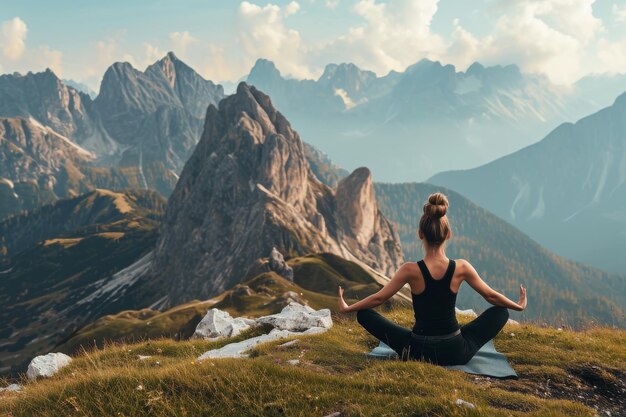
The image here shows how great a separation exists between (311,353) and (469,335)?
14.1ft

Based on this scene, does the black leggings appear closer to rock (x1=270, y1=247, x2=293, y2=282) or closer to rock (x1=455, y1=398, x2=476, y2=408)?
rock (x1=455, y1=398, x2=476, y2=408)

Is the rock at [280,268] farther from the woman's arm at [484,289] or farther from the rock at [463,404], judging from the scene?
the rock at [463,404]

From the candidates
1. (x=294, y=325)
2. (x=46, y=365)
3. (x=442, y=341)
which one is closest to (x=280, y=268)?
(x=294, y=325)

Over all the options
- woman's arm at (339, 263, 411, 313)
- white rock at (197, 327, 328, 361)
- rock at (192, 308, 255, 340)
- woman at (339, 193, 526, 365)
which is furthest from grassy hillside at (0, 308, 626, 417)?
rock at (192, 308, 255, 340)

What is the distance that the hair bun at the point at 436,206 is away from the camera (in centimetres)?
1019

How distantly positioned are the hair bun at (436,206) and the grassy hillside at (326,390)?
3.51 metres

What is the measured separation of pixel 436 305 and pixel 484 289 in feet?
4.65

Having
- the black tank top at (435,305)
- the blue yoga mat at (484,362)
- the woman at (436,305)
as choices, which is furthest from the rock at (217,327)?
the black tank top at (435,305)

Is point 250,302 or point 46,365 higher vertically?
point 46,365

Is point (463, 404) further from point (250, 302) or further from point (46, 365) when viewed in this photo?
point (250, 302)

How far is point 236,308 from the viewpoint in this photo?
11350 cm

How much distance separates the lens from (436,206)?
33.3 ft

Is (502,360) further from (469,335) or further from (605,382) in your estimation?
(605,382)

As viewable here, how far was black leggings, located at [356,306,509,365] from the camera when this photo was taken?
10.8 meters
